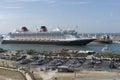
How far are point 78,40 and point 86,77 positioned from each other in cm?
5576

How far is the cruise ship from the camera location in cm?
9000

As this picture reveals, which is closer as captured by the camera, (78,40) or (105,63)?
(105,63)

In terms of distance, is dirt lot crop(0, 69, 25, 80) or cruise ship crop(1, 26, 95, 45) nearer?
dirt lot crop(0, 69, 25, 80)

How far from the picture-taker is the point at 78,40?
8906 cm

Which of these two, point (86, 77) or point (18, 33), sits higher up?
point (18, 33)

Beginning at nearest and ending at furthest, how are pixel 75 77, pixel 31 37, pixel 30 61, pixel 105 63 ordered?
1. pixel 75 77
2. pixel 105 63
3. pixel 30 61
4. pixel 31 37

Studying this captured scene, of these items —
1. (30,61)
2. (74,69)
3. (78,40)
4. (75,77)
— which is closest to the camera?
(75,77)

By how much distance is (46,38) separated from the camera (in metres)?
94.1

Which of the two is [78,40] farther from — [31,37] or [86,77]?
[86,77]

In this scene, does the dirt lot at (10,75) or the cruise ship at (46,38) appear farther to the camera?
the cruise ship at (46,38)

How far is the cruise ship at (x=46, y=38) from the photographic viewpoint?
90.0 metres

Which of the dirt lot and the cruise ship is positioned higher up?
the cruise ship

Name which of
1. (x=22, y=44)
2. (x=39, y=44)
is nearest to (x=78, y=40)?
(x=39, y=44)

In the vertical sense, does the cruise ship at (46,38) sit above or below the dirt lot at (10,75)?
above
